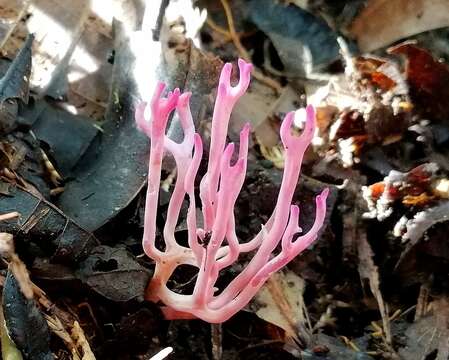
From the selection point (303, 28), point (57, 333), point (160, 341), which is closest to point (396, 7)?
point (303, 28)

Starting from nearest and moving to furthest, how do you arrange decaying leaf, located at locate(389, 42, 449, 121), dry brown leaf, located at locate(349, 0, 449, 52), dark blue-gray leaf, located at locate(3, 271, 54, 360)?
1. dark blue-gray leaf, located at locate(3, 271, 54, 360)
2. decaying leaf, located at locate(389, 42, 449, 121)
3. dry brown leaf, located at locate(349, 0, 449, 52)

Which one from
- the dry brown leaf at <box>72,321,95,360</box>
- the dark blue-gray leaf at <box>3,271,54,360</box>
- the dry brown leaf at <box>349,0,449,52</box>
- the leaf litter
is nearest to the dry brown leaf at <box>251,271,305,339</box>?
the leaf litter

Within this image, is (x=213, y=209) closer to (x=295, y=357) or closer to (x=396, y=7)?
(x=295, y=357)

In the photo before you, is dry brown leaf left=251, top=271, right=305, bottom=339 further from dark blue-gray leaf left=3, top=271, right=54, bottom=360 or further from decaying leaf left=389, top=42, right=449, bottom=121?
decaying leaf left=389, top=42, right=449, bottom=121

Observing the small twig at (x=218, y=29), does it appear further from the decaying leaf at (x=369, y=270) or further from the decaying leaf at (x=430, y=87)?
the decaying leaf at (x=369, y=270)

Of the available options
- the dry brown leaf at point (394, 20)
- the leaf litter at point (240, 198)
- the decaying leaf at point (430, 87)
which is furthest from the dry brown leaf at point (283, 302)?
the dry brown leaf at point (394, 20)
